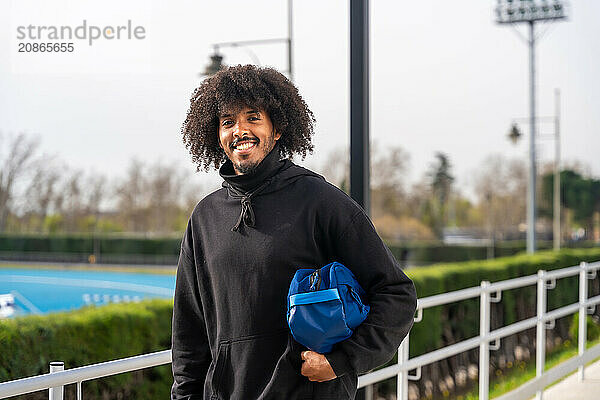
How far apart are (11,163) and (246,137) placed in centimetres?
921

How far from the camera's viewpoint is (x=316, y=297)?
133cm

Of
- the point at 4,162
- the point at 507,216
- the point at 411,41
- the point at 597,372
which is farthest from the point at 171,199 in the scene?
the point at 597,372

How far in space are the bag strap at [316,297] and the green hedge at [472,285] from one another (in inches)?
175

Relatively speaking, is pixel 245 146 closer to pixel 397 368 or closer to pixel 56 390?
pixel 56 390

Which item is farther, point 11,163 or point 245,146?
point 11,163

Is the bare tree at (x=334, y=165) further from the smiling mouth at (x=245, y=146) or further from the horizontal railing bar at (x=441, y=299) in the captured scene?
the smiling mouth at (x=245, y=146)

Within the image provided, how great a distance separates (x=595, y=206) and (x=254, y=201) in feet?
30.9

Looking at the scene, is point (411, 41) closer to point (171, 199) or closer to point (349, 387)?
point (171, 199)

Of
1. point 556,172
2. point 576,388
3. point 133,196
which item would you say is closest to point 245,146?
point 576,388

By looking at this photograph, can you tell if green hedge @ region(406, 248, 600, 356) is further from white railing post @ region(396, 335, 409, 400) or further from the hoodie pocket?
the hoodie pocket

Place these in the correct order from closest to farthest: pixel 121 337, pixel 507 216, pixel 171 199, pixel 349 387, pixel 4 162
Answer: pixel 349 387, pixel 121 337, pixel 4 162, pixel 507 216, pixel 171 199

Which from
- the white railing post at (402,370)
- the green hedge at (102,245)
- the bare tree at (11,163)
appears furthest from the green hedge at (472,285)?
the green hedge at (102,245)

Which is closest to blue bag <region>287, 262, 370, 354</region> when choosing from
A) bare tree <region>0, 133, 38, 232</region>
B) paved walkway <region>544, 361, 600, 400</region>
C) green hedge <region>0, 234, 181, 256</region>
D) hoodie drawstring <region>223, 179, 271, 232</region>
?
hoodie drawstring <region>223, 179, 271, 232</region>

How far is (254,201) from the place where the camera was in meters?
1.47
